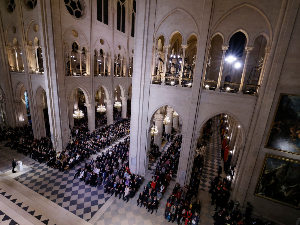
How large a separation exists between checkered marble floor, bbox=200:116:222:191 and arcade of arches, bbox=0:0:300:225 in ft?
0.48

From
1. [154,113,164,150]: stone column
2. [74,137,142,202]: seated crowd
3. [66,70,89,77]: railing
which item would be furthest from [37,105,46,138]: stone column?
[154,113,164,150]: stone column

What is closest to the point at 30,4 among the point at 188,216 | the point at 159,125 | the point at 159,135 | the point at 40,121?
the point at 40,121

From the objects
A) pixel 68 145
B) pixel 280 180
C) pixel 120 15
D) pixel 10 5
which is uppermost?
pixel 120 15

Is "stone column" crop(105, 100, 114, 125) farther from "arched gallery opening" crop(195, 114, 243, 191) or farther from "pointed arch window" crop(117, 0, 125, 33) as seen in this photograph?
"arched gallery opening" crop(195, 114, 243, 191)

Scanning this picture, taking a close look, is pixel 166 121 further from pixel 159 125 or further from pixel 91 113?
pixel 91 113

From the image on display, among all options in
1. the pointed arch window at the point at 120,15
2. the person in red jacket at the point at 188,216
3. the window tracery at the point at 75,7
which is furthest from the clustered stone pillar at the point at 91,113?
the person in red jacket at the point at 188,216

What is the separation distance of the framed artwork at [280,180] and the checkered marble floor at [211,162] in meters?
3.78

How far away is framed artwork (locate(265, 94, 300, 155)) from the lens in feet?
24.0

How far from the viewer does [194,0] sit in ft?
27.4

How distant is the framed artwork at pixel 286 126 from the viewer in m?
7.31

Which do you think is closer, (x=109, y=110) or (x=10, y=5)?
(x=10, y=5)

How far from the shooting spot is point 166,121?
15570mm

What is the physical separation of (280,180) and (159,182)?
697cm

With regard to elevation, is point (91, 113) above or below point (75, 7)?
below
